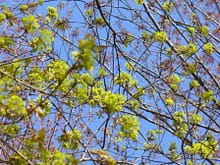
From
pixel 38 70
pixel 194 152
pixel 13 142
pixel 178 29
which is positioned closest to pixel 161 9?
pixel 178 29

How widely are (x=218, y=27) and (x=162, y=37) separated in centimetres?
196

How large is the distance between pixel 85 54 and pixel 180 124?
108 inches

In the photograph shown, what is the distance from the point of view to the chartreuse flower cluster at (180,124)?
5.22m

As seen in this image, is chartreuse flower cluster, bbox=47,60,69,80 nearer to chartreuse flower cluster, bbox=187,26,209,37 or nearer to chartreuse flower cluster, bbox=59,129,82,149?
chartreuse flower cluster, bbox=59,129,82,149

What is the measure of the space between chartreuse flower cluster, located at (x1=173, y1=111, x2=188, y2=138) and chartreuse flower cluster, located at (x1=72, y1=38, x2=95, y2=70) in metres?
2.68

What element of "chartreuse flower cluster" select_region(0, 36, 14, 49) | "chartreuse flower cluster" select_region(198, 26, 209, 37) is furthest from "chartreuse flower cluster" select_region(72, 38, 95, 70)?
"chartreuse flower cluster" select_region(198, 26, 209, 37)

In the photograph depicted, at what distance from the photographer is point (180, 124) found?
5246 millimetres

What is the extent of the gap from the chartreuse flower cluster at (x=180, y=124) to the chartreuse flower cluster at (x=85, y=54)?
8.78 feet

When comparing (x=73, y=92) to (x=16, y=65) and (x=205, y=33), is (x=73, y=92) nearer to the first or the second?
(x=16, y=65)

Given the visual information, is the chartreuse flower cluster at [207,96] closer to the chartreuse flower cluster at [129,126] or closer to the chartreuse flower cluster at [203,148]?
the chartreuse flower cluster at [203,148]

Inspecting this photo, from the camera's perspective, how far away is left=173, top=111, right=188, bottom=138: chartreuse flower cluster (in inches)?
206

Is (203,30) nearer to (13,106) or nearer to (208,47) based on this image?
(208,47)

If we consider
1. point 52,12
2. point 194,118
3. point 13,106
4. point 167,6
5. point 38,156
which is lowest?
point 38,156

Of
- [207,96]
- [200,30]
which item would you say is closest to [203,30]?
[200,30]
